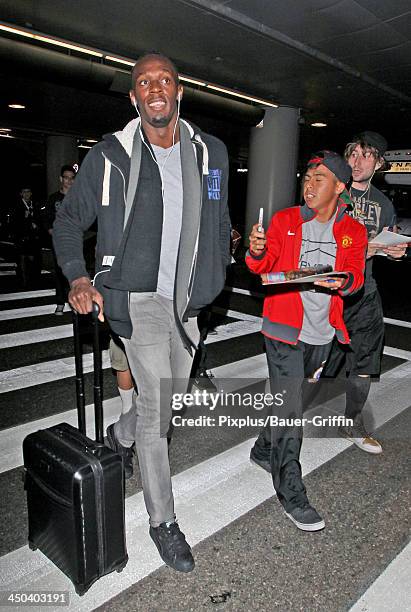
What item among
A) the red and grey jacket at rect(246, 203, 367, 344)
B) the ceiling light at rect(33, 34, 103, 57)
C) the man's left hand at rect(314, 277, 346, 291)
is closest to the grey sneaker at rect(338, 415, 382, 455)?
the red and grey jacket at rect(246, 203, 367, 344)

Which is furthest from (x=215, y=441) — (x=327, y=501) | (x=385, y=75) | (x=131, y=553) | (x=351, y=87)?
(x=351, y=87)

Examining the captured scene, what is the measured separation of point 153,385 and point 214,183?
3.37ft

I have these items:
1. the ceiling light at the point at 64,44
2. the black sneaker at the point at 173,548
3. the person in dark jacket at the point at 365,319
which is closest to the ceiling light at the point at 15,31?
the ceiling light at the point at 64,44

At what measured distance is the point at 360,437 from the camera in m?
3.75

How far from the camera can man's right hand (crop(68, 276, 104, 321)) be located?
2186 mm

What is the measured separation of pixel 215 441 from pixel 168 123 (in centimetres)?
236

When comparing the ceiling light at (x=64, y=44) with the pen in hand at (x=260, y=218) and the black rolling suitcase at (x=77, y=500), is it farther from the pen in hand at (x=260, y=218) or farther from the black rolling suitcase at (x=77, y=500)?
the black rolling suitcase at (x=77, y=500)

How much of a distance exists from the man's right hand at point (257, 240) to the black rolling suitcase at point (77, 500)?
34.6 inches

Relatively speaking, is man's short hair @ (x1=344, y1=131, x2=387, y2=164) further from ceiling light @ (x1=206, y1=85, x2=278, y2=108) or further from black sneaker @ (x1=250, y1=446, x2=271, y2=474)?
ceiling light @ (x1=206, y1=85, x2=278, y2=108)

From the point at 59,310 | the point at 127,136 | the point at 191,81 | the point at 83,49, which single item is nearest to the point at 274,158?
the point at 191,81

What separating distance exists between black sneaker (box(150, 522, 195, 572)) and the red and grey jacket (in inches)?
44.5

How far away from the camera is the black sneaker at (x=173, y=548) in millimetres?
2375

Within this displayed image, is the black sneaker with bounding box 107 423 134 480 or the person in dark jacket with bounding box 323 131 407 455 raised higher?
the person in dark jacket with bounding box 323 131 407 455

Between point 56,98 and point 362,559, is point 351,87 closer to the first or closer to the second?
point 56,98
